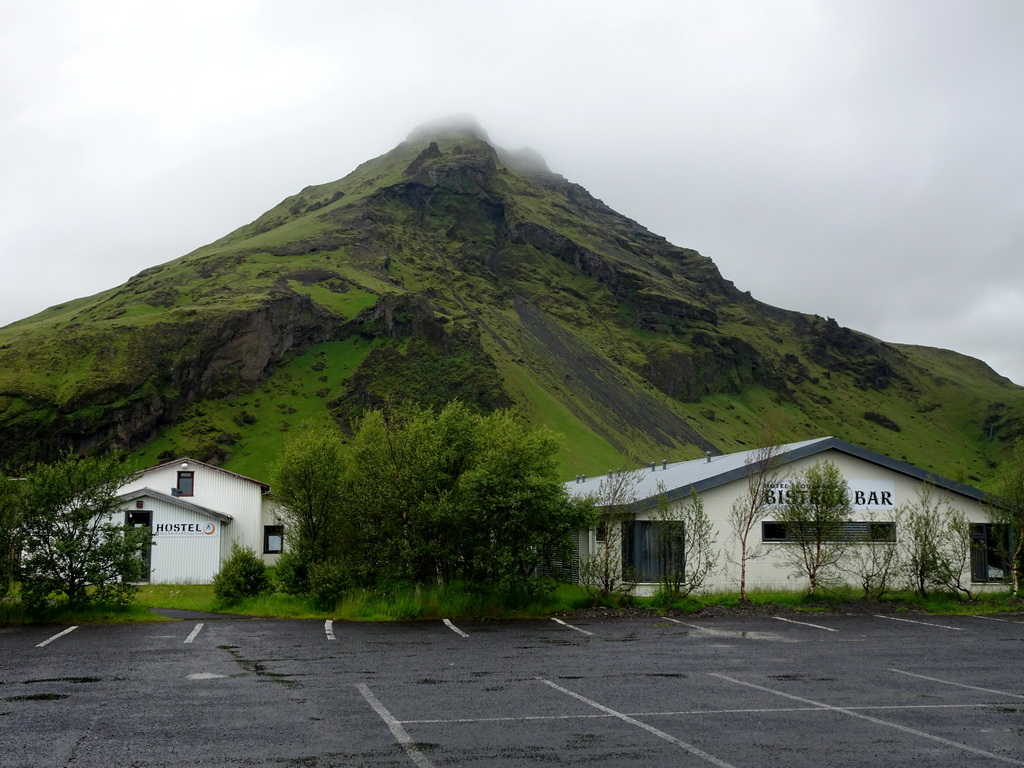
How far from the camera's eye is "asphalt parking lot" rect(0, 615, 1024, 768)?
30.0 feet

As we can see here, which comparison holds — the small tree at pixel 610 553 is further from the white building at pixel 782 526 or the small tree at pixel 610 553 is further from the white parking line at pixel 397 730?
the white parking line at pixel 397 730

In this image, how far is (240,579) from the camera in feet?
86.0

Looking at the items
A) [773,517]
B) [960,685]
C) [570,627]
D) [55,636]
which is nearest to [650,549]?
[773,517]

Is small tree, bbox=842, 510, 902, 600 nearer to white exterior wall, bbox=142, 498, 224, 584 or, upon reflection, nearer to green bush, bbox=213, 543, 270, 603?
green bush, bbox=213, 543, 270, 603

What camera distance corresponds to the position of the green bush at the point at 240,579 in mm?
26016

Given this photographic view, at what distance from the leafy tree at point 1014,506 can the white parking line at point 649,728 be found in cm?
2023

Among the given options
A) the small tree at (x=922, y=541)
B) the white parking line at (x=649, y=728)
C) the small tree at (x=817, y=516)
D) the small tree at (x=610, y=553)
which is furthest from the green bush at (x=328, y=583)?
the small tree at (x=922, y=541)

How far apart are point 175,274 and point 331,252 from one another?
1298 inches

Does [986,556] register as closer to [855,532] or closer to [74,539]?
[855,532]

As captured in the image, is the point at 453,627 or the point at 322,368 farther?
the point at 322,368

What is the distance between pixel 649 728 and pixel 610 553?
16228 millimetres


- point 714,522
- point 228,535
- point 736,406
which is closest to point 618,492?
point 714,522

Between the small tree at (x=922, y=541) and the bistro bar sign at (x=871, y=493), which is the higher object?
the bistro bar sign at (x=871, y=493)

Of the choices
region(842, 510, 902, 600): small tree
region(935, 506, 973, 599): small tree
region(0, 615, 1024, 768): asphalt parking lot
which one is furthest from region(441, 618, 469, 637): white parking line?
region(935, 506, 973, 599): small tree
